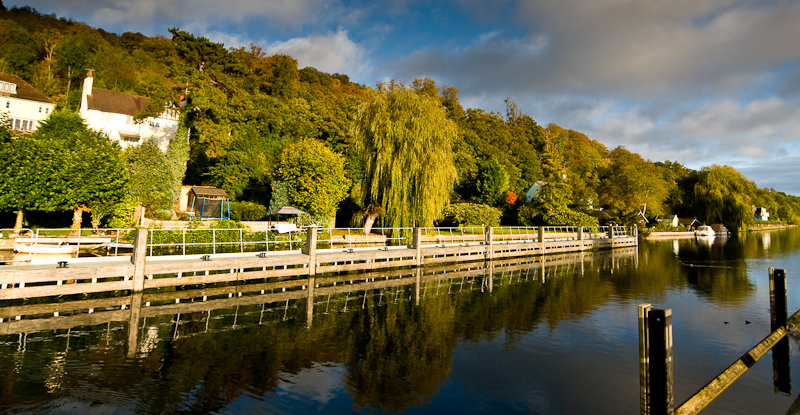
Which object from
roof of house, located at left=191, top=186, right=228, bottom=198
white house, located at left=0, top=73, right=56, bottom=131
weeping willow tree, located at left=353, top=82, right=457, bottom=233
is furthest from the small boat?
white house, located at left=0, top=73, right=56, bottom=131

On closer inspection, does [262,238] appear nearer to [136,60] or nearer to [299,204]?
[299,204]

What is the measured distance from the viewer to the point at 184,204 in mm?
40719

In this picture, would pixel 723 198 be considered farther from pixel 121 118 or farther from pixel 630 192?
pixel 121 118

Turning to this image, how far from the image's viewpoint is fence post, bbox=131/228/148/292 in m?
13.5

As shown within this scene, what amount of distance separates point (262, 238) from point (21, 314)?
10048 millimetres

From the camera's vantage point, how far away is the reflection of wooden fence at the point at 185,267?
1207 cm

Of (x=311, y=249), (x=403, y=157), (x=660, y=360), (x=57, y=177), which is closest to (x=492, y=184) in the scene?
(x=403, y=157)

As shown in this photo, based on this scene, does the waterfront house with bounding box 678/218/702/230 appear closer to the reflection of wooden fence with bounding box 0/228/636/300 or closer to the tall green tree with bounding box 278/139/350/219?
the reflection of wooden fence with bounding box 0/228/636/300

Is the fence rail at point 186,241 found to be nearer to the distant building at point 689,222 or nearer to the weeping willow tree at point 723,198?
the weeping willow tree at point 723,198

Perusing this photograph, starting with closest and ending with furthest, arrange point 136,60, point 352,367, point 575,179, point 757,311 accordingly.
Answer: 1. point 352,367
2. point 757,311
3. point 575,179
4. point 136,60

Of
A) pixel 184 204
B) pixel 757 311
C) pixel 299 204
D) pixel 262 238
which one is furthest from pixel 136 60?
pixel 757 311

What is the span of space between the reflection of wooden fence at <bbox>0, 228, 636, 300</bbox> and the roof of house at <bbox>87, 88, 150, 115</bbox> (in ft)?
119

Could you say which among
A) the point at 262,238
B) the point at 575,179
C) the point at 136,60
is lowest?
the point at 262,238

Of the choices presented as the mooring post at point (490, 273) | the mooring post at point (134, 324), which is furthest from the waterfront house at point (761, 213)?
the mooring post at point (134, 324)
